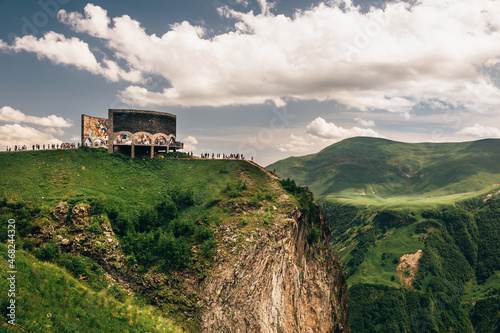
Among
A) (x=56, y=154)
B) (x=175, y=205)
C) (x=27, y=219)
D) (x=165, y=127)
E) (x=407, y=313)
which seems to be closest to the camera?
(x=27, y=219)

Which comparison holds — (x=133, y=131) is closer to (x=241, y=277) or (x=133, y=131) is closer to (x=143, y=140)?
(x=143, y=140)

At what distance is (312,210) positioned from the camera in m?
55.6

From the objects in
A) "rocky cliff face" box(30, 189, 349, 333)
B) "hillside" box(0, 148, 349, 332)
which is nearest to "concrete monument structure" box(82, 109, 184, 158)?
"hillside" box(0, 148, 349, 332)

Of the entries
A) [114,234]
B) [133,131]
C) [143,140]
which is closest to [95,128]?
[133,131]

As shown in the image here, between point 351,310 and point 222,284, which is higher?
point 222,284

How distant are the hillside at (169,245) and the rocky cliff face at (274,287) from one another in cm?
13

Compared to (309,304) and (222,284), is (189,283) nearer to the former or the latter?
(222,284)

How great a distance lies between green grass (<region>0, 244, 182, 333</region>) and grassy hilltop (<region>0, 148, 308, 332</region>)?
9cm

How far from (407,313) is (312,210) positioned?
5896 inches

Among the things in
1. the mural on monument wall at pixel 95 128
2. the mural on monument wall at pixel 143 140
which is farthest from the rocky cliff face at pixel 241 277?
the mural on monument wall at pixel 143 140

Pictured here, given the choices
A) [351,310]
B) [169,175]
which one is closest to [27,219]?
[169,175]

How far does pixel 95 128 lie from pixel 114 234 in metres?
31.1

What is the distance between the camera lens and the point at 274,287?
40.9 meters

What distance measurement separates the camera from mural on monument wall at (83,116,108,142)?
58.8 m
